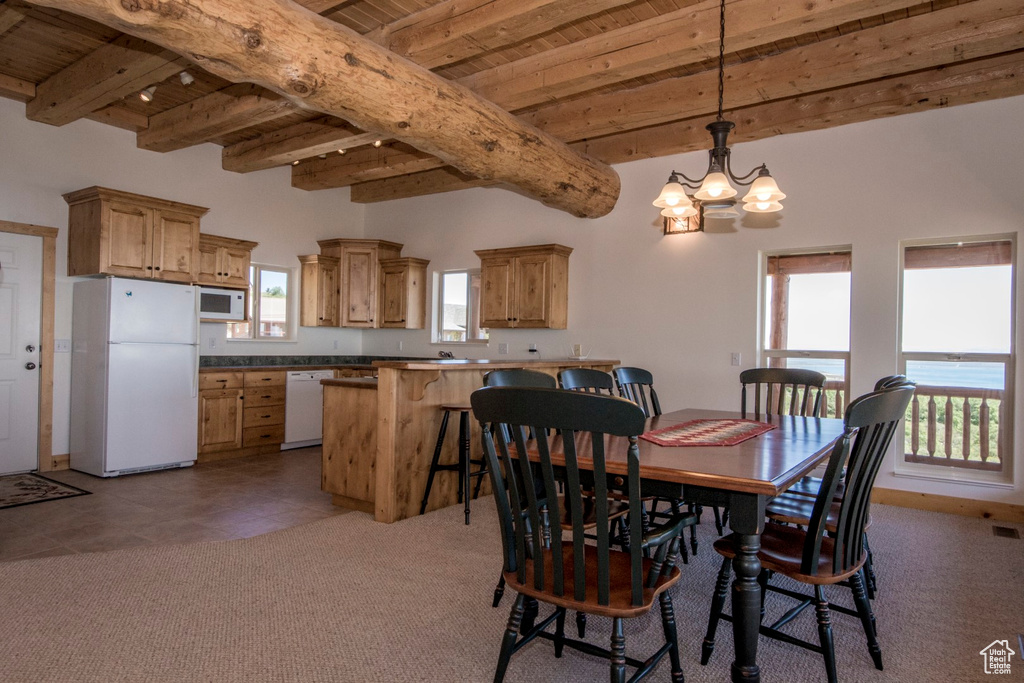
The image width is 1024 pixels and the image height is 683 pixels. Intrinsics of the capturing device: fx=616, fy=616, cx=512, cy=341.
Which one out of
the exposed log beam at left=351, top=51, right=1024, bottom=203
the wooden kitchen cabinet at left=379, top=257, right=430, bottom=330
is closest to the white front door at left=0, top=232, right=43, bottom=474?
the wooden kitchen cabinet at left=379, top=257, right=430, bottom=330

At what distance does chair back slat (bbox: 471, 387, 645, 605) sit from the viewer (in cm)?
145

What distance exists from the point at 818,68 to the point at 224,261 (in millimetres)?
5364

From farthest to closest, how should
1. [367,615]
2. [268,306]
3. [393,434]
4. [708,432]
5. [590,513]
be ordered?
1. [268,306]
2. [393,434]
3. [708,432]
4. [367,615]
5. [590,513]

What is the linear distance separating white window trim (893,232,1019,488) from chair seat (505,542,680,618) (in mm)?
3631

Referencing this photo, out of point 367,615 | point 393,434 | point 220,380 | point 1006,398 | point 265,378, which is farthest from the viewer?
point 265,378

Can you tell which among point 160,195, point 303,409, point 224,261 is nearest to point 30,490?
point 303,409

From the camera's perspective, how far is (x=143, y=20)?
8.09 ft

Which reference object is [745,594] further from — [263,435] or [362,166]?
[362,166]

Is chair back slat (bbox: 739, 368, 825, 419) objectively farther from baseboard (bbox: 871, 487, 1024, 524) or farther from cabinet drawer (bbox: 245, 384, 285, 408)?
cabinet drawer (bbox: 245, 384, 285, 408)

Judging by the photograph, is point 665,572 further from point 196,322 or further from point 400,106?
point 196,322

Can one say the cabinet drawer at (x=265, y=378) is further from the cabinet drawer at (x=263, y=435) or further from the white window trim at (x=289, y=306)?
the white window trim at (x=289, y=306)

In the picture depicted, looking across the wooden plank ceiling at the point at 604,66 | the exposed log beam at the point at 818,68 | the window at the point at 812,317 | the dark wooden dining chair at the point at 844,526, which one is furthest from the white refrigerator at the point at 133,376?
the window at the point at 812,317

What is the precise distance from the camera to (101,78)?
14.2 ft

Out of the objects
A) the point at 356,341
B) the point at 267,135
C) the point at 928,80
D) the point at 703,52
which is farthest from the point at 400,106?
the point at 356,341
